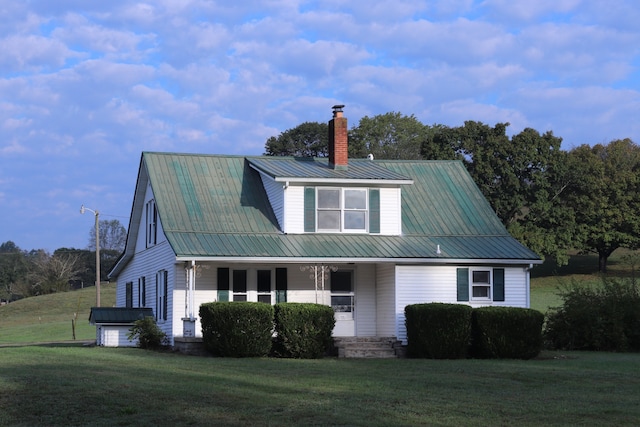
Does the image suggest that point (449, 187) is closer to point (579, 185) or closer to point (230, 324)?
point (230, 324)

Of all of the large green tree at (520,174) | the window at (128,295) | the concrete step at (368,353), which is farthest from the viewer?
the large green tree at (520,174)

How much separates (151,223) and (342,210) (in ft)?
23.1

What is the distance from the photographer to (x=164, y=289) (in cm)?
2877

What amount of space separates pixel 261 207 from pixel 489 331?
8.69 meters

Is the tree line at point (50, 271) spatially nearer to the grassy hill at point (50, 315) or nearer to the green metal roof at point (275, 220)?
the grassy hill at point (50, 315)

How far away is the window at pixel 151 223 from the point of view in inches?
1212

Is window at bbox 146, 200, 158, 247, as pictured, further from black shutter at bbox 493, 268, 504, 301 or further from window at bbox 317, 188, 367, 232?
black shutter at bbox 493, 268, 504, 301

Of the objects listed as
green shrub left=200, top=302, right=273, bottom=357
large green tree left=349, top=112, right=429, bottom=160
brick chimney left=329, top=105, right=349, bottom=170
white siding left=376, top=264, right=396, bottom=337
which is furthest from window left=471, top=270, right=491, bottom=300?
large green tree left=349, top=112, right=429, bottom=160

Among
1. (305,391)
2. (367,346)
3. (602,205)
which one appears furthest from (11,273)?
(305,391)

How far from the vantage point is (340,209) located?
1148 inches

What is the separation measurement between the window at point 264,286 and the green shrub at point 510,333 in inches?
265

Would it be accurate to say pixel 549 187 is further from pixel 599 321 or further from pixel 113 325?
pixel 113 325

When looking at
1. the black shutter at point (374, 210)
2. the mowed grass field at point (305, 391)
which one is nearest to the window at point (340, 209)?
the black shutter at point (374, 210)

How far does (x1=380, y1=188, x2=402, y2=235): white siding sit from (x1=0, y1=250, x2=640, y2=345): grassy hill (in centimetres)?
2265
